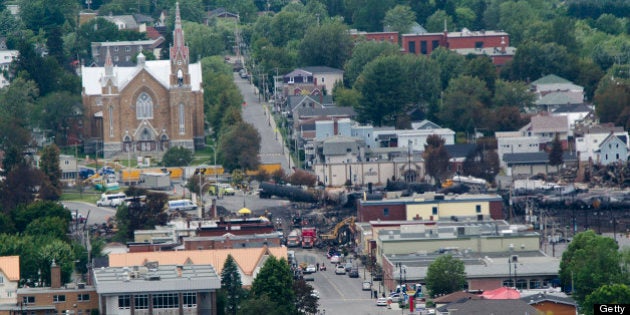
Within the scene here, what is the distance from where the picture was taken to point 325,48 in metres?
138

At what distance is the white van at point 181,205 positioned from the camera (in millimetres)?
101250

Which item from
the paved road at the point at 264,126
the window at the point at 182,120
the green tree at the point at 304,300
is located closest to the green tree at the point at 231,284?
the green tree at the point at 304,300

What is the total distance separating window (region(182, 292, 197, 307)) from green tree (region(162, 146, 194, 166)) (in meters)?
40.6

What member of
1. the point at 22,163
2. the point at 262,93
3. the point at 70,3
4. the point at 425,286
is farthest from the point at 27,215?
the point at 70,3

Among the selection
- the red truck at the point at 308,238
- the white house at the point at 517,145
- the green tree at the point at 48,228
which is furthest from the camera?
the white house at the point at 517,145

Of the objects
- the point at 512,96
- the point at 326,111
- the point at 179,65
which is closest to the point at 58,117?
the point at 179,65

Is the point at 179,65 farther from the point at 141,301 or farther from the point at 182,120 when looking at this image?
the point at 141,301

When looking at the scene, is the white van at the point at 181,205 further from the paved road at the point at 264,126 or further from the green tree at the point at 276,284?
→ the green tree at the point at 276,284

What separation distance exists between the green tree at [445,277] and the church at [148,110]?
1531 inches

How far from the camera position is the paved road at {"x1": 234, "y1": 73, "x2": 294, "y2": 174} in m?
115

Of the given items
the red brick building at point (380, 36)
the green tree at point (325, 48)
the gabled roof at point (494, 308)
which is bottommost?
the gabled roof at point (494, 308)

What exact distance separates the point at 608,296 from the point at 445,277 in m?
8.50

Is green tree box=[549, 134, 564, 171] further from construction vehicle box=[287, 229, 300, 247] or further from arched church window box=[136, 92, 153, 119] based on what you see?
construction vehicle box=[287, 229, 300, 247]

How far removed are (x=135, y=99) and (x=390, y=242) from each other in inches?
1312
